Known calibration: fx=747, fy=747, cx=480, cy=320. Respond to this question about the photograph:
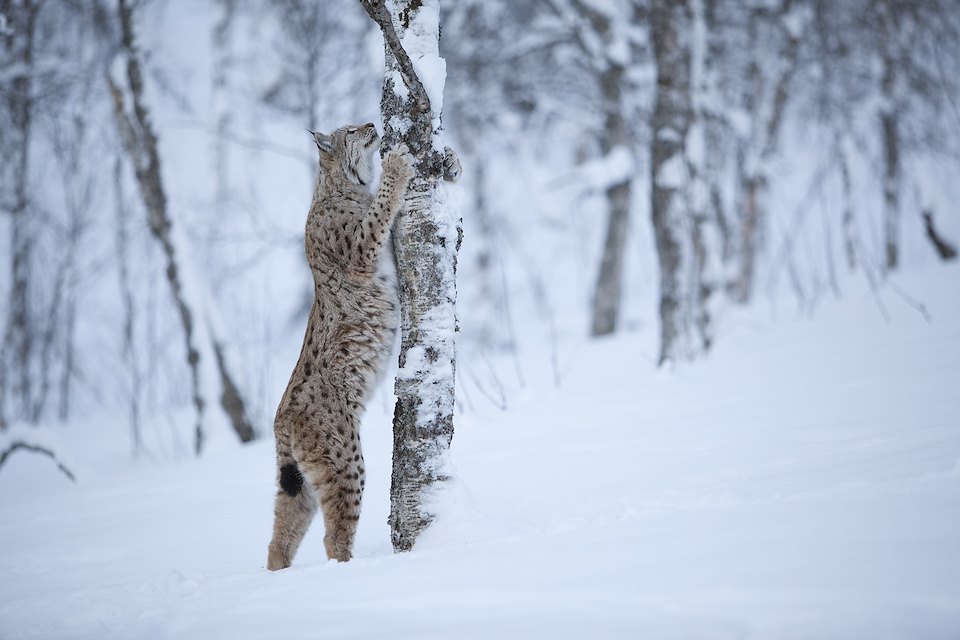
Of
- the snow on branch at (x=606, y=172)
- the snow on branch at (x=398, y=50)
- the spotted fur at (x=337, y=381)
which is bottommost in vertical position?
the spotted fur at (x=337, y=381)

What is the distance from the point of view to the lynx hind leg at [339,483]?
140 inches

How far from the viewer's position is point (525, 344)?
14250mm

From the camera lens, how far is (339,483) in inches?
143

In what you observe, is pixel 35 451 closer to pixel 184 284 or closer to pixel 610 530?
pixel 184 284

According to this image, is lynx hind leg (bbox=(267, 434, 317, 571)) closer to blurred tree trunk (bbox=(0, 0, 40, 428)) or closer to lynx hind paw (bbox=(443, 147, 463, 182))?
lynx hind paw (bbox=(443, 147, 463, 182))

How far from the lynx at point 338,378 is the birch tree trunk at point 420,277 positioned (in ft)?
0.41

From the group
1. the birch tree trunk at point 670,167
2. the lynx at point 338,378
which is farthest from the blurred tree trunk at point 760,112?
the lynx at point 338,378

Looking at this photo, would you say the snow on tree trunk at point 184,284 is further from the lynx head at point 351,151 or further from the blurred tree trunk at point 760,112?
the blurred tree trunk at point 760,112

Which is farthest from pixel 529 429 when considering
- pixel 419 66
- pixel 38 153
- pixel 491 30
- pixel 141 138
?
pixel 38 153

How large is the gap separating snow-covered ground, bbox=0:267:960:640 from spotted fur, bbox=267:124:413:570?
27cm

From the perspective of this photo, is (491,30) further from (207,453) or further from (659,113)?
(207,453)

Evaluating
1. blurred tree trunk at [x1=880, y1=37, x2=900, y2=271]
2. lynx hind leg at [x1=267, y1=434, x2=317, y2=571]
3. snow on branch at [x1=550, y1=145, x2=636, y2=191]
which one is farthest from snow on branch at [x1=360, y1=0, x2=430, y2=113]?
blurred tree trunk at [x1=880, y1=37, x2=900, y2=271]

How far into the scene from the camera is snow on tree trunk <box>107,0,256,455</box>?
7949 mm

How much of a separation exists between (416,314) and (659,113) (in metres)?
5.38
